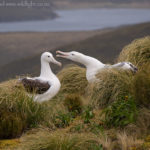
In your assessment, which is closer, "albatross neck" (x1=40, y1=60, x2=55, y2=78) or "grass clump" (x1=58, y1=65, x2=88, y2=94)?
"albatross neck" (x1=40, y1=60, x2=55, y2=78)

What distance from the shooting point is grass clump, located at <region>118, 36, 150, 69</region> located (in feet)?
29.1

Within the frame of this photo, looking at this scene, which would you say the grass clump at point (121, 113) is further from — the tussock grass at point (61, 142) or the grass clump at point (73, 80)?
the grass clump at point (73, 80)

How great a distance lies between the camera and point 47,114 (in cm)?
650

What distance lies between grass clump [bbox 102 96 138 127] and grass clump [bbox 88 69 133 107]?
717 mm

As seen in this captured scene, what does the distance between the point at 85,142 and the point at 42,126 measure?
1088 mm

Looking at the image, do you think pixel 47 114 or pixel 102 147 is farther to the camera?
pixel 47 114

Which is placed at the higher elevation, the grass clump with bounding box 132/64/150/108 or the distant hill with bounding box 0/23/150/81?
the grass clump with bounding box 132/64/150/108

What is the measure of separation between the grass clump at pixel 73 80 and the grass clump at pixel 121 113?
11.9 ft

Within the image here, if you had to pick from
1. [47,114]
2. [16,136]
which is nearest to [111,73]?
[47,114]

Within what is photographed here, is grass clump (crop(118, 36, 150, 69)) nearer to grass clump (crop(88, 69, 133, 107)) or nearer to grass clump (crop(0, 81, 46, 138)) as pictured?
grass clump (crop(88, 69, 133, 107))

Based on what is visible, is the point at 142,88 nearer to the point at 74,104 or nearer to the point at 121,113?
the point at 121,113

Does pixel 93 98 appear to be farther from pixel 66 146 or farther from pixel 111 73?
pixel 66 146

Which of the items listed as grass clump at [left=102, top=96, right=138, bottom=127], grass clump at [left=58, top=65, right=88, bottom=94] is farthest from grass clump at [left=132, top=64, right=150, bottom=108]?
grass clump at [left=58, top=65, right=88, bottom=94]

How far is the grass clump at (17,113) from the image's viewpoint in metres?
5.97
